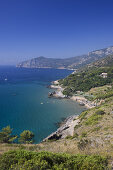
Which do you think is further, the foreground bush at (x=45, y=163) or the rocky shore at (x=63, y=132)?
the rocky shore at (x=63, y=132)

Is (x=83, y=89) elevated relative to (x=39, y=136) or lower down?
elevated

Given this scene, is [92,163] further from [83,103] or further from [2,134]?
[83,103]

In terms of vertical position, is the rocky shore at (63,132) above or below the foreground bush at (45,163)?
below

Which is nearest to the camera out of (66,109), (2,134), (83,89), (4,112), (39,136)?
(2,134)

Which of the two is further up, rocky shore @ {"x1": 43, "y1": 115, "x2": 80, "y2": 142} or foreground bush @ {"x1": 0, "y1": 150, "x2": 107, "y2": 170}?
foreground bush @ {"x1": 0, "y1": 150, "x2": 107, "y2": 170}

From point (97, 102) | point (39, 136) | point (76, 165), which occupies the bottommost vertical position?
point (39, 136)

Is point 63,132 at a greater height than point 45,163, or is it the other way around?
point 45,163

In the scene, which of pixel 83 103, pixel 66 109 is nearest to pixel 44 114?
pixel 66 109

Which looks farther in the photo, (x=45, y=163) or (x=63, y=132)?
(x=63, y=132)

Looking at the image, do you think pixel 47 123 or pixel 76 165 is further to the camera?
pixel 47 123

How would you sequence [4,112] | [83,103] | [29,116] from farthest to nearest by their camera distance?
[83,103], [4,112], [29,116]

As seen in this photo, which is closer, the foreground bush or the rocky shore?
the foreground bush
